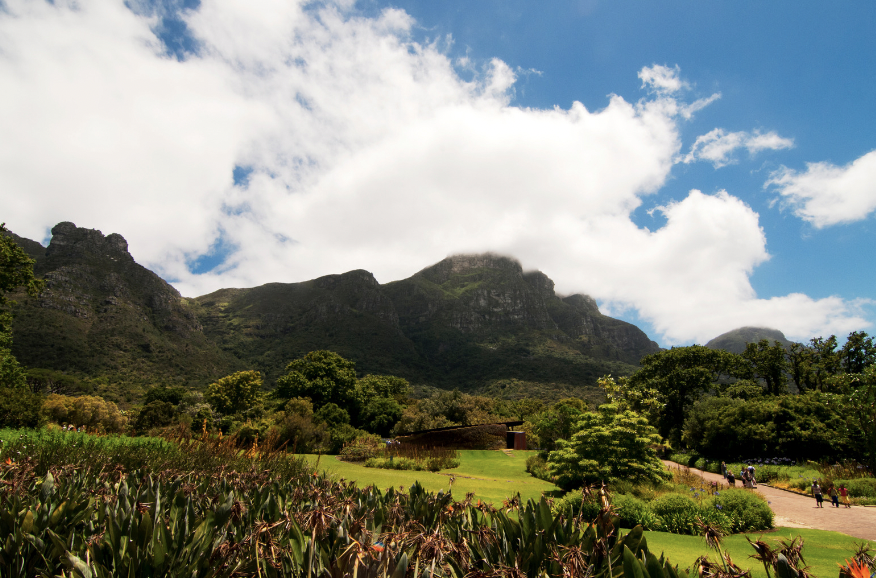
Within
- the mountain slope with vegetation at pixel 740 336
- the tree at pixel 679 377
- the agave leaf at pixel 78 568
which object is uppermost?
the mountain slope with vegetation at pixel 740 336

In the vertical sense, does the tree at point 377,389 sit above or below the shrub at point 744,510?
above

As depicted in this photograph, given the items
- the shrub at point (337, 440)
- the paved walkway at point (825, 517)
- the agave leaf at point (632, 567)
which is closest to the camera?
the agave leaf at point (632, 567)

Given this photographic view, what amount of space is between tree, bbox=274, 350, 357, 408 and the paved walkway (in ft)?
104

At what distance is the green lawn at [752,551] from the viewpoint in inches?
251

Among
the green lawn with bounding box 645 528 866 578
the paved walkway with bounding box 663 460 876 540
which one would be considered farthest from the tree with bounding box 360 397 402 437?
the green lawn with bounding box 645 528 866 578

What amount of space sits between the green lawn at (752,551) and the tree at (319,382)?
3197 centimetres

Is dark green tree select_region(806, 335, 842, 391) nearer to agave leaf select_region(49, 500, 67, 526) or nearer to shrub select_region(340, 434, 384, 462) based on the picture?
shrub select_region(340, 434, 384, 462)

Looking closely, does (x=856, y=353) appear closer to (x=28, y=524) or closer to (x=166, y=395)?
(x=28, y=524)

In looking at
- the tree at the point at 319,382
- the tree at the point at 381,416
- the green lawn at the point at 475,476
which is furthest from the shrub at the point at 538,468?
the tree at the point at 319,382

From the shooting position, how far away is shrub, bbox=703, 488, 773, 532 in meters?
9.84

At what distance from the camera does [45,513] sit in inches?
124

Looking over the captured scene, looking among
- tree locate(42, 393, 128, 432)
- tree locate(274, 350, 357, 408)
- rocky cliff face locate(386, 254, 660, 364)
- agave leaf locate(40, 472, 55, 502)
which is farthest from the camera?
rocky cliff face locate(386, 254, 660, 364)

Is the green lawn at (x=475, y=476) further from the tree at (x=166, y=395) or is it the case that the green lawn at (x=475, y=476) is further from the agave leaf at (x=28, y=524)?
the tree at (x=166, y=395)

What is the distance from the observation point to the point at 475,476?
17812mm
